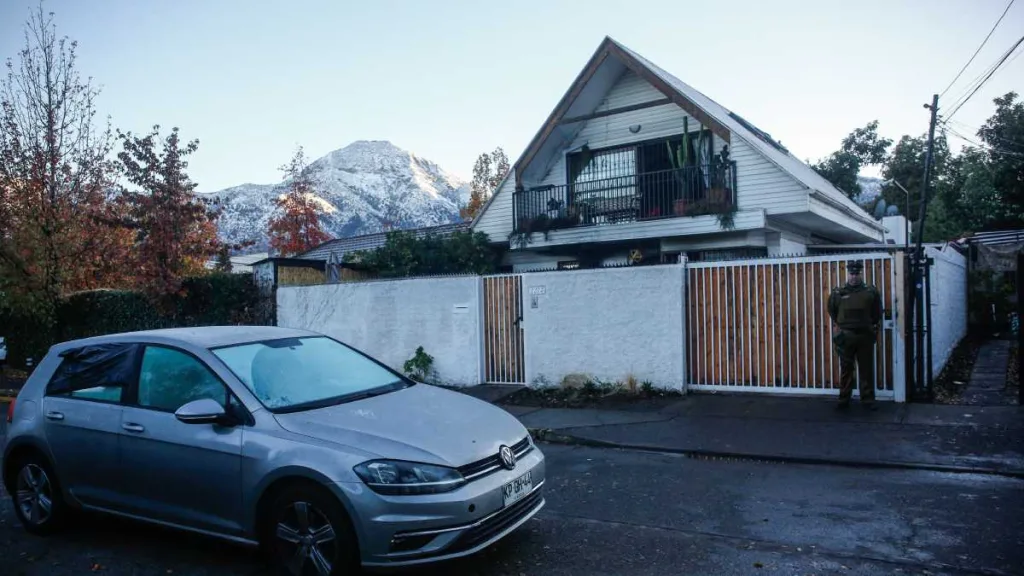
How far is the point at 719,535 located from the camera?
4719mm

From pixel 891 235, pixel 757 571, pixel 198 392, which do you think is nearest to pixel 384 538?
pixel 198 392

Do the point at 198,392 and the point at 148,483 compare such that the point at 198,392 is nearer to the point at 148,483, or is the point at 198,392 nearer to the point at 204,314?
the point at 148,483

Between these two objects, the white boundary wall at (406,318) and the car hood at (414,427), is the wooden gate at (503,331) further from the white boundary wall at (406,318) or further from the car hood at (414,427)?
the car hood at (414,427)

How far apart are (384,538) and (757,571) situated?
2207 mm

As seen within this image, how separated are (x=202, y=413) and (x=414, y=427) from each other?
1.29 metres

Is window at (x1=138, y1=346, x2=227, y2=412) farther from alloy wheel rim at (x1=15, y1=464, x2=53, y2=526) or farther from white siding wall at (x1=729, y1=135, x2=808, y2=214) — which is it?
white siding wall at (x1=729, y1=135, x2=808, y2=214)

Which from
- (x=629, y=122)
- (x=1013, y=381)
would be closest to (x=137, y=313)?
(x=629, y=122)

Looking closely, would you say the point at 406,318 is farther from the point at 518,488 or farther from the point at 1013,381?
the point at 1013,381

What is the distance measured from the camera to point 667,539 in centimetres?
467

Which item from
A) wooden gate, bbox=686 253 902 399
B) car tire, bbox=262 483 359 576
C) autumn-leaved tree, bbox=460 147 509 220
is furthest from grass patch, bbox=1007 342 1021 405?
autumn-leaved tree, bbox=460 147 509 220

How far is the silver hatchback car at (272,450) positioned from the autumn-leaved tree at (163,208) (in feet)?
45.6

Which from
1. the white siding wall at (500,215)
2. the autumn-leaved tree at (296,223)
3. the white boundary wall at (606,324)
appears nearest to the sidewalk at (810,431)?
the white boundary wall at (606,324)

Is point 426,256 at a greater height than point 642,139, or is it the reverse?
point 642,139

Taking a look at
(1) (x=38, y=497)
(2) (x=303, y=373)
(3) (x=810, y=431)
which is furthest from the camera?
(3) (x=810, y=431)
